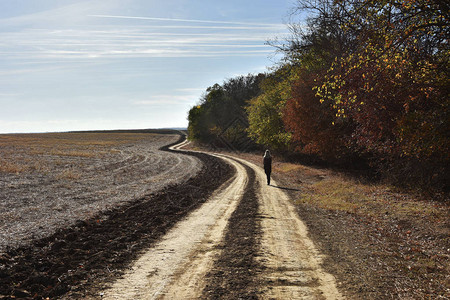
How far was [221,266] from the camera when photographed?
258 inches

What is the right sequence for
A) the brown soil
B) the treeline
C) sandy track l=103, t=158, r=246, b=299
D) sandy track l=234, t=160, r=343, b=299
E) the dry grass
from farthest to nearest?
1. the dry grass
2. the treeline
3. the brown soil
4. sandy track l=103, t=158, r=246, b=299
5. sandy track l=234, t=160, r=343, b=299

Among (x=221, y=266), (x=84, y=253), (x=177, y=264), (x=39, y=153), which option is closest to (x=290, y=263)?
(x=221, y=266)

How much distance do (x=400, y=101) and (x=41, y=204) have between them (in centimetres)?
1535

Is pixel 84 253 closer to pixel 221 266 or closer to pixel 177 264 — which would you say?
pixel 177 264

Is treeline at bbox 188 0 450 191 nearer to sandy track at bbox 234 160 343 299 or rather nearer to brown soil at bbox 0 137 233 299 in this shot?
sandy track at bbox 234 160 343 299

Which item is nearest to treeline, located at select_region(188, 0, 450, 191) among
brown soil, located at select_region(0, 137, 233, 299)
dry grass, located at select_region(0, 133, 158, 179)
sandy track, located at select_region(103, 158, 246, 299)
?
sandy track, located at select_region(103, 158, 246, 299)

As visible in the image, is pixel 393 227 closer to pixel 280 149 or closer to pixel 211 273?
pixel 211 273

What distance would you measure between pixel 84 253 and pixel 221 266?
11.9 feet

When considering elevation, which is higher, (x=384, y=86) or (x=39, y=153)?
(x=384, y=86)

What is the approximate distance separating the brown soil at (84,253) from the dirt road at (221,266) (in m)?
0.53

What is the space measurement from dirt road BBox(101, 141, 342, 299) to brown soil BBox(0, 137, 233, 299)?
53 cm

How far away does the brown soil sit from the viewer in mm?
5909

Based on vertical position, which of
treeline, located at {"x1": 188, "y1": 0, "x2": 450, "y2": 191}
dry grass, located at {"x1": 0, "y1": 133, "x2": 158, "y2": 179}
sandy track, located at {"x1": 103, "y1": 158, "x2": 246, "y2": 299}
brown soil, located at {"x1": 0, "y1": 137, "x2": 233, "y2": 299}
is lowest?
brown soil, located at {"x1": 0, "y1": 137, "x2": 233, "y2": 299}

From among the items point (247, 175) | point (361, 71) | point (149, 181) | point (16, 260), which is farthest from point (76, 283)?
point (247, 175)
